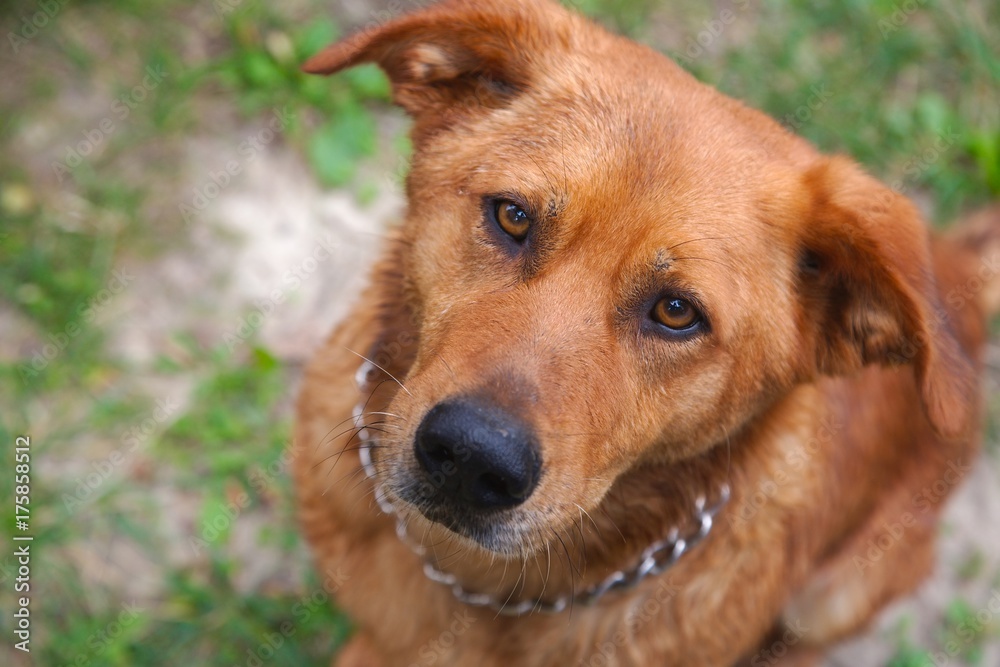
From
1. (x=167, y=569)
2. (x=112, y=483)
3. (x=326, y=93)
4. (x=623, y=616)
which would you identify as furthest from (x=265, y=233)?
(x=623, y=616)

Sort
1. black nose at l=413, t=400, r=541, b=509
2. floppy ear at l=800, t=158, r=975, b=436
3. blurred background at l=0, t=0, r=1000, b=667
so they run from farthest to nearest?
blurred background at l=0, t=0, r=1000, b=667 → floppy ear at l=800, t=158, r=975, b=436 → black nose at l=413, t=400, r=541, b=509

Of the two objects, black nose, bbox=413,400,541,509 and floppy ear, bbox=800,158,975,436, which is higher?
floppy ear, bbox=800,158,975,436

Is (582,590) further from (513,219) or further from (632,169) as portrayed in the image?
(632,169)

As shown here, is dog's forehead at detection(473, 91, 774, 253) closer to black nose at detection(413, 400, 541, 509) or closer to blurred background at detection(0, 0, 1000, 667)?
black nose at detection(413, 400, 541, 509)

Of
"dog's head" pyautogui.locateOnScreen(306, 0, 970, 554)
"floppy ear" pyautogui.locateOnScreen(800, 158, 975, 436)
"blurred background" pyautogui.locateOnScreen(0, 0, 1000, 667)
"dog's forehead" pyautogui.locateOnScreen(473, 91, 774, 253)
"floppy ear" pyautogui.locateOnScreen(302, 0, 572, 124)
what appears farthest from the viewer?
"blurred background" pyautogui.locateOnScreen(0, 0, 1000, 667)

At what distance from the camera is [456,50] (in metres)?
2.89

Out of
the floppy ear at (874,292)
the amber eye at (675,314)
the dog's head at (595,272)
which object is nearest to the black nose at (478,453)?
the dog's head at (595,272)

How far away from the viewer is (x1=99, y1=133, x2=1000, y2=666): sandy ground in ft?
15.3

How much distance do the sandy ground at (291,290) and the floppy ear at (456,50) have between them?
1.69 meters

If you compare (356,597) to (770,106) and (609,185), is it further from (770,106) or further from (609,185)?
(770,106)

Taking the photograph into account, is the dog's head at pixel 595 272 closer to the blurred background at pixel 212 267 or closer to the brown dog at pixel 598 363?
the brown dog at pixel 598 363

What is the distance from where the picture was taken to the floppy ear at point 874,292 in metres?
2.61

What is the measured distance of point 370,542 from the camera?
11.1 ft

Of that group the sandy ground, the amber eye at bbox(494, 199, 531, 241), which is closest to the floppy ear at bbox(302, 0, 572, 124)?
the amber eye at bbox(494, 199, 531, 241)
